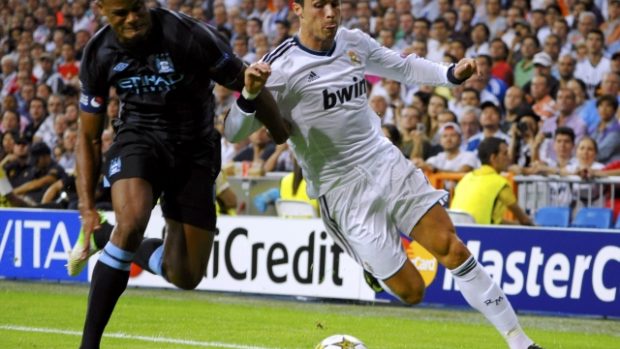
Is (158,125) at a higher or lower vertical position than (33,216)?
higher

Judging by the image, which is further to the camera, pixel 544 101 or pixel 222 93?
pixel 222 93

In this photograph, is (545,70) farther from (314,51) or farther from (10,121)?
(10,121)

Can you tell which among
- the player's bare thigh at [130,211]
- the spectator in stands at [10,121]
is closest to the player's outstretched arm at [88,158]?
the player's bare thigh at [130,211]

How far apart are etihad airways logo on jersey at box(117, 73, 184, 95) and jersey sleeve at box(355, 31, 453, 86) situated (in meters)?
1.52

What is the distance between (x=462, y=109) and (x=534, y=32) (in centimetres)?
216

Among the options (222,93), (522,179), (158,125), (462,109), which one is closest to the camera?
(158,125)

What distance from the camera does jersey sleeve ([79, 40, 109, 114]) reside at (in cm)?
727

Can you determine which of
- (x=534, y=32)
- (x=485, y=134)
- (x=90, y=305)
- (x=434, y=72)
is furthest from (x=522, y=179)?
(x=90, y=305)

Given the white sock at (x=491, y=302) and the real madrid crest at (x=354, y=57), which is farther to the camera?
the real madrid crest at (x=354, y=57)

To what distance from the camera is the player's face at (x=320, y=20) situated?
25.8 feet

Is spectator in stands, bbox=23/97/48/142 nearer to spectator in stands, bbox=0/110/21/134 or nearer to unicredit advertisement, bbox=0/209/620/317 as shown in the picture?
spectator in stands, bbox=0/110/21/134

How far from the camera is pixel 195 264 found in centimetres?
790

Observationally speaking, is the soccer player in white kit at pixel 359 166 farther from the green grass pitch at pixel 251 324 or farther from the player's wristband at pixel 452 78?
the green grass pitch at pixel 251 324

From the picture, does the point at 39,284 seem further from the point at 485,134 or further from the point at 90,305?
the point at 90,305
